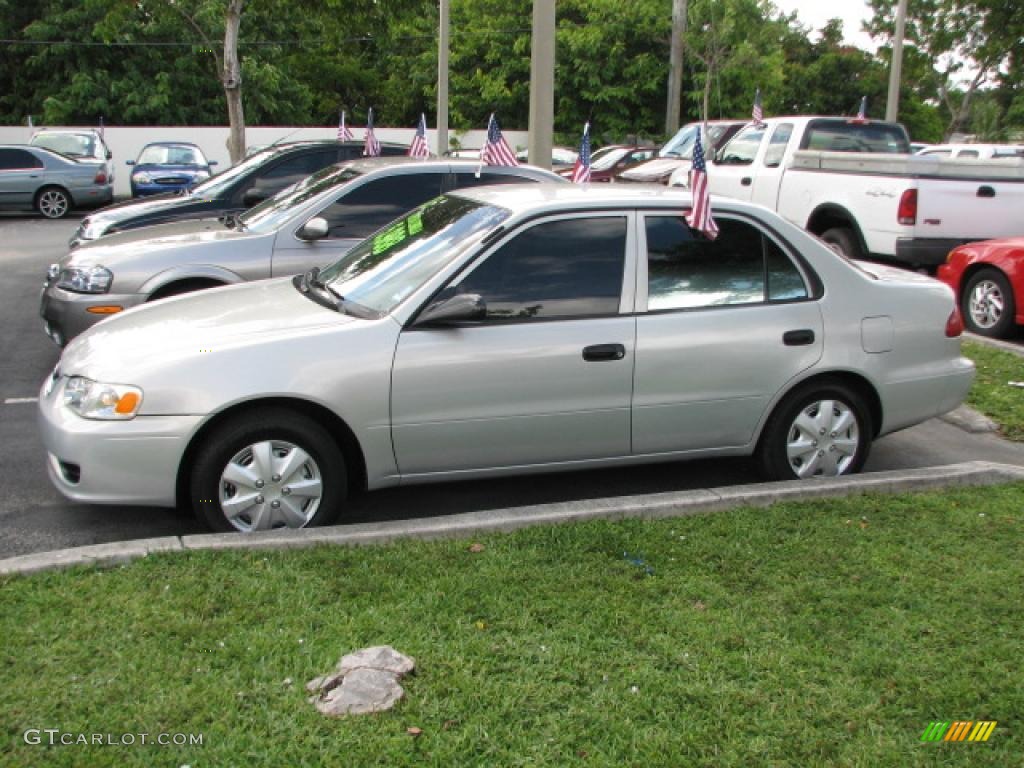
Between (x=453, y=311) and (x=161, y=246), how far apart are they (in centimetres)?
380

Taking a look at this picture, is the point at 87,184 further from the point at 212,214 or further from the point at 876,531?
the point at 876,531

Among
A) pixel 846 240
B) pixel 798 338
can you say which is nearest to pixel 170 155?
pixel 846 240

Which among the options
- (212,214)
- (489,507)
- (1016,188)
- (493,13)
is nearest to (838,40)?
(493,13)

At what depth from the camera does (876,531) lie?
4.89 metres

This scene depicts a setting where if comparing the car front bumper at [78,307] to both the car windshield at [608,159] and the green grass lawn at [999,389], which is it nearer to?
the green grass lawn at [999,389]

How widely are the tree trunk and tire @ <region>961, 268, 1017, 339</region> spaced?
495 inches

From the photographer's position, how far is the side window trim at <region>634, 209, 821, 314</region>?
17.5 feet

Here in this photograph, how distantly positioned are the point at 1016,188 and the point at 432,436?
8.69 metres

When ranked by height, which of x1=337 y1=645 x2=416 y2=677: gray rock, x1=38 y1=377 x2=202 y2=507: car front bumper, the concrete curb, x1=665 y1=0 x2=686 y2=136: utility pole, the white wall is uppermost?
x1=665 y1=0 x2=686 y2=136: utility pole

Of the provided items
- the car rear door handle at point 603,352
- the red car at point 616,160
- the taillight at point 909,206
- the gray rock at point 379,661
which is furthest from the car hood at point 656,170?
the gray rock at point 379,661

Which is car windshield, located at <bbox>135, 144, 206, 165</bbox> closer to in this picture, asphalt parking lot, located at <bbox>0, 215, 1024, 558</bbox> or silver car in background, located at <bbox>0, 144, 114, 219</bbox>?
silver car in background, located at <bbox>0, 144, 114, 219</bbox>

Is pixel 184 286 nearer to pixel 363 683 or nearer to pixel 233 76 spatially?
pixel 363 683

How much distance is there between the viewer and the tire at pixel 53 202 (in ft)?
71.5

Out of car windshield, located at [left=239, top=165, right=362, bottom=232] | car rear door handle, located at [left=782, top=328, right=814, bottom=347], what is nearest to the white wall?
car windshield, located at [left=239, top=165, right=362, bottom=232]
